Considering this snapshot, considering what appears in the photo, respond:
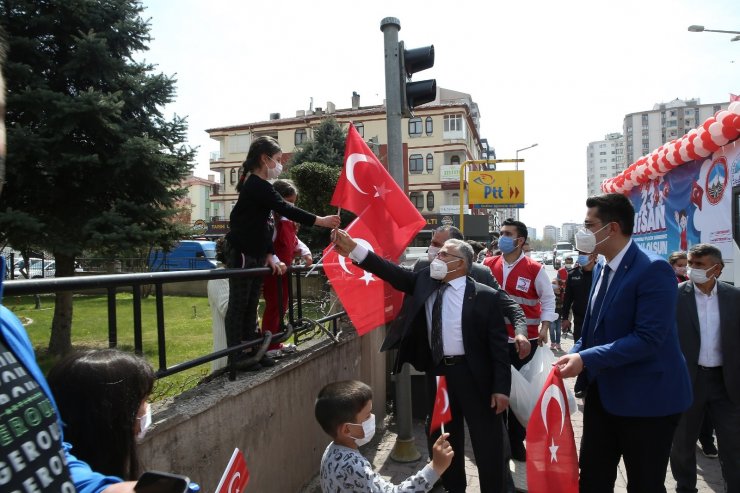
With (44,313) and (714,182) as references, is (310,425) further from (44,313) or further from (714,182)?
(44,313)

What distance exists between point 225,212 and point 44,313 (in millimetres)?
45593

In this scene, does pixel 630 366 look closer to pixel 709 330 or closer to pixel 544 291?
pixel 709 330

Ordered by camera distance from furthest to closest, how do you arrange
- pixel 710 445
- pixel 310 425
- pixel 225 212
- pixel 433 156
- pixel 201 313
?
1. pixel 225 212
2. pixel 433 156
3. pixel 201 313
4. pixel 710 445
5. pixel 310 425

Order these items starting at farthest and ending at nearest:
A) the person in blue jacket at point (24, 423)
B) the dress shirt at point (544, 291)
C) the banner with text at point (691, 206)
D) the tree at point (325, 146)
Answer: the tree at point (325, 146) < the banner with text at point (691, 206) < the dress shirt at point (544, 291) < the person in blue jacket at point (24, 423)

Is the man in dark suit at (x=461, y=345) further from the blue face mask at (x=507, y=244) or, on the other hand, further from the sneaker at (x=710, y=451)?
the sneaker at (x=710, y=451)

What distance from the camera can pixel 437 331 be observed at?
11.9 ft

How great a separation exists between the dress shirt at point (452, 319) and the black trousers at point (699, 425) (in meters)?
2.01

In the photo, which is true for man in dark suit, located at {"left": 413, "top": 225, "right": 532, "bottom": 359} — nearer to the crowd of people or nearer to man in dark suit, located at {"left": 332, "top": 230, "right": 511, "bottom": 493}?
the crowd of people

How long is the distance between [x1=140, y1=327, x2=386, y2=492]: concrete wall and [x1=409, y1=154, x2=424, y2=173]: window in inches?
1916

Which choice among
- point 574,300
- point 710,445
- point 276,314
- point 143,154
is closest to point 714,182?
point 574,300

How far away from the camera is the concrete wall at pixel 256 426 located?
249 centimetres

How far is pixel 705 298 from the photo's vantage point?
4094 millimetres

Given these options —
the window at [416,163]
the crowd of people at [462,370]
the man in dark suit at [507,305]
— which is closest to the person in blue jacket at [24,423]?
the crowd of people at [462,370]

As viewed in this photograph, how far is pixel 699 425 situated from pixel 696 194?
5269 millimetres
